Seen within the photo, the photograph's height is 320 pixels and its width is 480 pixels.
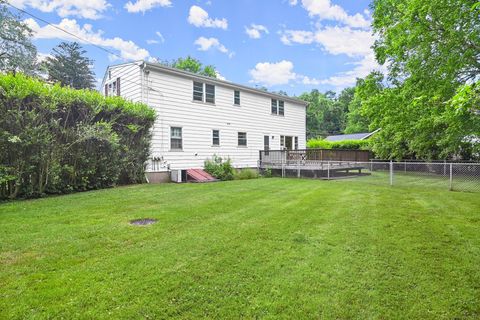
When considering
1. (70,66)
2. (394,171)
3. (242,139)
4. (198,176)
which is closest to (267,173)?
(242,139)

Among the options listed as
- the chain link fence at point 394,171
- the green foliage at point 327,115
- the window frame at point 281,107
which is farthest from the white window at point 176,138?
the green foliage at point 327,115

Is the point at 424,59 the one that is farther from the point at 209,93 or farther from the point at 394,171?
the point at 209,93

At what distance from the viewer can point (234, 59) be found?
2775cm

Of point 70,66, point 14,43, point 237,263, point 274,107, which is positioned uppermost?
point 70,66

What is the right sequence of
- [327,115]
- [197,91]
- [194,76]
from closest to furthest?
1. [194,76]
2. [197,91]
3. [327,115]

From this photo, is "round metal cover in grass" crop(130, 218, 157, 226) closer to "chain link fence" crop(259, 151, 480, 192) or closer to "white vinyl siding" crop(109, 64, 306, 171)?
"white vinyl siding" crop(109, 64, 306, 171)

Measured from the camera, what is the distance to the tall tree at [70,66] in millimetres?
36625

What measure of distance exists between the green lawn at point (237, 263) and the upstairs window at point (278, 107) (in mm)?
12308

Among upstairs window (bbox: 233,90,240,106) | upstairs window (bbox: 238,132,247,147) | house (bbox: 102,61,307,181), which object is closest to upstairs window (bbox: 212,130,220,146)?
house (bbox: 102,61,307,181)

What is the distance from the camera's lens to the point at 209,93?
14.1 meters

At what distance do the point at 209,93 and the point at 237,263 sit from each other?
11891 millimetres

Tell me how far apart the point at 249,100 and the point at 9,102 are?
1147 centimetres

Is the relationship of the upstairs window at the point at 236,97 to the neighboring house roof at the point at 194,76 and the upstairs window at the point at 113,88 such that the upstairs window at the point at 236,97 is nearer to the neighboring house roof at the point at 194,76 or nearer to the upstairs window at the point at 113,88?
Result: the neighboring house roof at the point at 194,76

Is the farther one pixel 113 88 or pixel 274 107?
pixel 274 107
